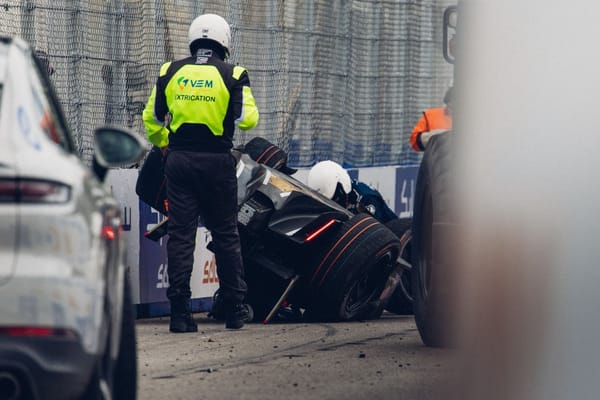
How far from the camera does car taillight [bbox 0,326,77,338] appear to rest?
198 inches

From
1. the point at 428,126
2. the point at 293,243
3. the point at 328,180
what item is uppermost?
the point at 428,126

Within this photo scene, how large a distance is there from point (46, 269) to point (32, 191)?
24 centimetres

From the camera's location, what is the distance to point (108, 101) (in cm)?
1225

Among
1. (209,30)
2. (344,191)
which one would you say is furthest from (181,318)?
(344,191)

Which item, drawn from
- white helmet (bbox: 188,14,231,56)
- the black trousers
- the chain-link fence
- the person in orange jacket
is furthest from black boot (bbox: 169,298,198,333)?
the person in orange jacket

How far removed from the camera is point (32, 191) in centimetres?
514

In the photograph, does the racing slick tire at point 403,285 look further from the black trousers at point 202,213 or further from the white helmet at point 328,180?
the black trousers at point 202,213

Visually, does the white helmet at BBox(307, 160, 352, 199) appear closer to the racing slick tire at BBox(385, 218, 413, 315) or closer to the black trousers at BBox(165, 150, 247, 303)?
the racing slick tire at BBox(385, 218, 413, 315)

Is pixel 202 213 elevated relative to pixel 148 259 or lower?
elevated

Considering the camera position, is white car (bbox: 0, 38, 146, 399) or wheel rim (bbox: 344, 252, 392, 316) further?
wheel rim (bbox: 344, 252, 392, 316)

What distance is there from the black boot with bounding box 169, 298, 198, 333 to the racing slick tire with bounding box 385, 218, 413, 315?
213cm

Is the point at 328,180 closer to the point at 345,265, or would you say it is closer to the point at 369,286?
the point at 369,286

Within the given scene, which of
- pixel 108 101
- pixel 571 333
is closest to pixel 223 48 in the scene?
pixel 108 101

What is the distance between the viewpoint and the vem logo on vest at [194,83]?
11000 millimetres
